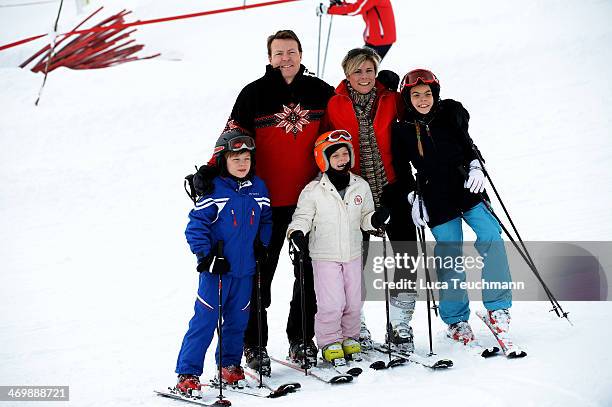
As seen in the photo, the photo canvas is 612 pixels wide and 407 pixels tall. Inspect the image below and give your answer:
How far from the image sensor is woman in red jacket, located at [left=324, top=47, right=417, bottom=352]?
3.75 meters

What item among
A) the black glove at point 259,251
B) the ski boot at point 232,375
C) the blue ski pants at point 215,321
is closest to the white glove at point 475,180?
the black glove at point 259,251

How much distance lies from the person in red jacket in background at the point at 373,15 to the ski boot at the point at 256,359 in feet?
16.6

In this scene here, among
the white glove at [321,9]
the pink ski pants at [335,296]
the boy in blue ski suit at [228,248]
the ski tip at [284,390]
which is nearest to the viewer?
the ski tip at [284,390]

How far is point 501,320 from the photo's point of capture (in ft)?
11.6

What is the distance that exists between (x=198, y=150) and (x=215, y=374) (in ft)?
16.9

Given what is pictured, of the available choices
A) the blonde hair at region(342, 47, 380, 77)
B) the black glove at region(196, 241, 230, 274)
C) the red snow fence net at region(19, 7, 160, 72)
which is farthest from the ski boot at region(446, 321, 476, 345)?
the red snow fence net at region(19, 7, 160, 72)

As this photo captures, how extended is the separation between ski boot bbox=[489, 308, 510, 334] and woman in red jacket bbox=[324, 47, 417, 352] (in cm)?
44

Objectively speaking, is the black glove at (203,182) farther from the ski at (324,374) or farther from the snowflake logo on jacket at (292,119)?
the ski at (324,374)

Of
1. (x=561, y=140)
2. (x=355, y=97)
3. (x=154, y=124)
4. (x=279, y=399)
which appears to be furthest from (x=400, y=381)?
(x=154, y=124)

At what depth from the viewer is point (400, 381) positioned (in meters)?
3.33

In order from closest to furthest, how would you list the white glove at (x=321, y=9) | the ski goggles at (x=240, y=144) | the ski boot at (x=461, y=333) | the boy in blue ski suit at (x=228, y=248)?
the boy in blue ski suit at (x=228, y=248), the ski goggles at (x=240, y=144), the ski boot at (x=461, y=333), the white glove at (x=321, y=9)

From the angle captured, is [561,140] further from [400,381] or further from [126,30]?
[126,30]

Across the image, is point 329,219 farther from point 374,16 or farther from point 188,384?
point 374,16

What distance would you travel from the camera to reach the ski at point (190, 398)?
3.19 meters
